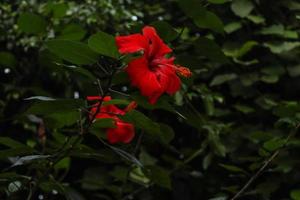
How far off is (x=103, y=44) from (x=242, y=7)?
68.7 inches

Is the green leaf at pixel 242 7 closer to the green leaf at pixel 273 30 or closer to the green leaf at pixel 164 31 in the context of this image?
the green leaf at pixel 273 30

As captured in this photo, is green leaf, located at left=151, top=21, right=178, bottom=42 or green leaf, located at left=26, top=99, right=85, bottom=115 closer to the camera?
green leaf, located at left=26, top=99, right=85, bottom=115

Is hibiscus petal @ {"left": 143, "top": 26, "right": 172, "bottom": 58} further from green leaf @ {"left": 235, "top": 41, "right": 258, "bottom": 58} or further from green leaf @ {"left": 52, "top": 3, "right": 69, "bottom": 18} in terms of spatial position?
green leaf @ {"left": 235, "top": 41, "right": 258, "bottom": 58}

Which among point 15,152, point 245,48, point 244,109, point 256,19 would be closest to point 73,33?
point 15,152

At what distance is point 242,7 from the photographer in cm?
278

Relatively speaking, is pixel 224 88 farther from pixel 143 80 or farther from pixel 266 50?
pixel 143 80

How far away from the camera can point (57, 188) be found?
55.7 inches

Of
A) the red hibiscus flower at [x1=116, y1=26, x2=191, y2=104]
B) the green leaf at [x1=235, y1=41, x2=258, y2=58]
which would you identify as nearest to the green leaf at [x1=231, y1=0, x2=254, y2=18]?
the green leaf at [x1=235, y1=41, x2=258, y2=58]

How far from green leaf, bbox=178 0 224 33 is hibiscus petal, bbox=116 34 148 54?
0.24 metres

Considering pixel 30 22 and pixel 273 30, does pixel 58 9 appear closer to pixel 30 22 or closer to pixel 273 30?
pixel 30 22

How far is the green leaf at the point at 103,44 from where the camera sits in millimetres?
1152

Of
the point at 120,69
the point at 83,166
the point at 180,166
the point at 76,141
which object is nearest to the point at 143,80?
the point at 120,69

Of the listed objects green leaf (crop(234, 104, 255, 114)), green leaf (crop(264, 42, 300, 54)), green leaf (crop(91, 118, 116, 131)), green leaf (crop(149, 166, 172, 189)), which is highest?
green leaf (crop(91, 118, 116, 131))

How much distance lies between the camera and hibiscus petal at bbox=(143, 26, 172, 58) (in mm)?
1234
